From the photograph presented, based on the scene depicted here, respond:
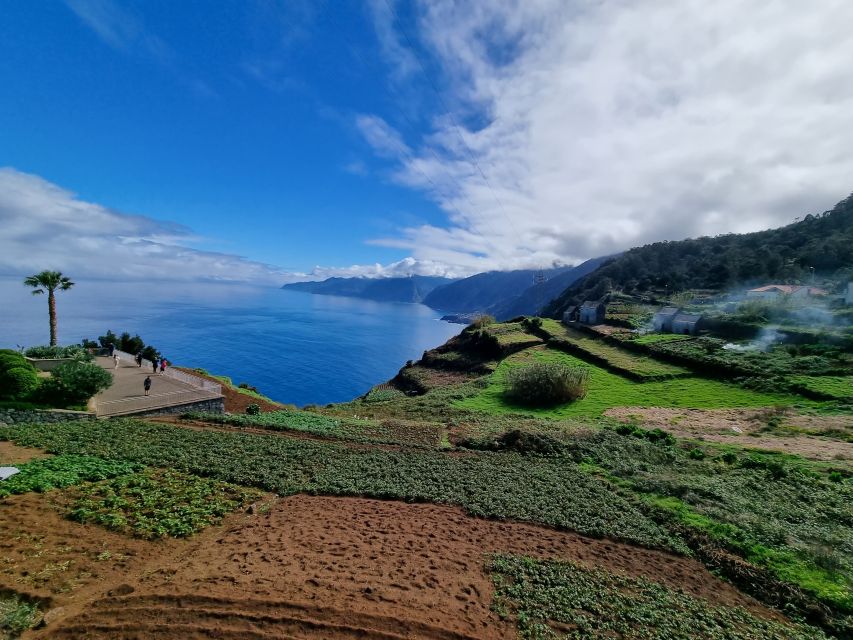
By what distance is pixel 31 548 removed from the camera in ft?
24.5

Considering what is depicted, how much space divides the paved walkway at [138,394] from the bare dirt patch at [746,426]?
78.6 feet

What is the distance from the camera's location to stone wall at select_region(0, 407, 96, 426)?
53.0 feet

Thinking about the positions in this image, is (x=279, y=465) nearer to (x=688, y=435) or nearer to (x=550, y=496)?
(x=550, y=496)

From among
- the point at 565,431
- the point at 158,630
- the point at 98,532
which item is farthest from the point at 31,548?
the point at 565,431

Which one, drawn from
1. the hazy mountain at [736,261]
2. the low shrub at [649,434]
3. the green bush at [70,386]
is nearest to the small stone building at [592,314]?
the hazy mountain at [736,261]

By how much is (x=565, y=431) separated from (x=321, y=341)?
336 ft

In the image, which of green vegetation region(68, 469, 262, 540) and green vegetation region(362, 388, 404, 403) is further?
green vegetation region(362, 388, 404, 403)

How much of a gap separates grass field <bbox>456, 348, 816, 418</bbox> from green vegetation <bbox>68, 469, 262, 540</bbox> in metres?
19.2

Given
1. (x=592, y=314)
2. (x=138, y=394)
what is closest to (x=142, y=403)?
(x=138, y=394)

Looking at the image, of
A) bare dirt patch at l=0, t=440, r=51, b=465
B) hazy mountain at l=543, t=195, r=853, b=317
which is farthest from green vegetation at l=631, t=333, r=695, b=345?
bare dirt patch at l=0, t=440, r=51, b=465

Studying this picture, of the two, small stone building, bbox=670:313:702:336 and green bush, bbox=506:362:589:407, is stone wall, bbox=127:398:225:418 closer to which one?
green bush, bbox=506:362:589:407

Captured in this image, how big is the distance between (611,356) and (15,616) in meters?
39.7

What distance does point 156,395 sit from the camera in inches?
824

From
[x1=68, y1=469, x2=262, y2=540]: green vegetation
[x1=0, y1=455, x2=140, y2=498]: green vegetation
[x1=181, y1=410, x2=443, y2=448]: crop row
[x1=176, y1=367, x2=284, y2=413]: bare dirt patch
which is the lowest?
[x1=176, y1=367, x2=284, y2=413]: bare dirt patch
